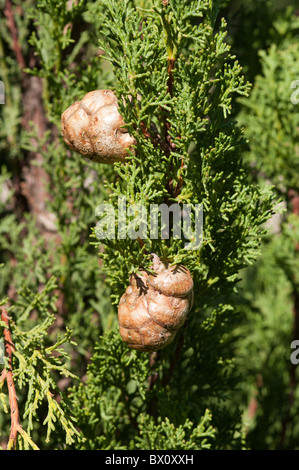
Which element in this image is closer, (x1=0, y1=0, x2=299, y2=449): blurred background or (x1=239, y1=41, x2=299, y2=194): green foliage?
(x1=0, y1=0, x2=299, y2=449): blurred background

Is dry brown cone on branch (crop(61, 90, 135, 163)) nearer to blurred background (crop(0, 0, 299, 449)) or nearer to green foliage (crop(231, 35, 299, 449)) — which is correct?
blurred background (crop(0, 0, 299, 449))

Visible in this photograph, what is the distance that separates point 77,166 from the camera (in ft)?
6.56


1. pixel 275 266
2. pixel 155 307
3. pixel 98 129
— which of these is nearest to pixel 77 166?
pixel 98 129

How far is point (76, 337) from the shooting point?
6.79 feet

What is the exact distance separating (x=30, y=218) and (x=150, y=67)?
1255mm

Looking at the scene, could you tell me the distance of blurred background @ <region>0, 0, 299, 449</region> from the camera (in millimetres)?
1957

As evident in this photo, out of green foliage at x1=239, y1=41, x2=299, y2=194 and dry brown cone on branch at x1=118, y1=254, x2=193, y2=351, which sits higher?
green foliage at x1=239, y1=41, x2=299, y2=194

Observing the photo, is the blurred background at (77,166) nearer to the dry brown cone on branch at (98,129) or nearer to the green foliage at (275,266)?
the green foliage at (275,266)

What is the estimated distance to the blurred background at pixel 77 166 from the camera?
1.96 m

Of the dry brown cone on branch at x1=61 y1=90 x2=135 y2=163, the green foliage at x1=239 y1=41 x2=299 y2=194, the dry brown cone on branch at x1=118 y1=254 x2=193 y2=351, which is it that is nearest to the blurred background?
the green foliage at x1=239 y1=41 x2=299 y2=194

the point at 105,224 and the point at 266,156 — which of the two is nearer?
the point at 105,224

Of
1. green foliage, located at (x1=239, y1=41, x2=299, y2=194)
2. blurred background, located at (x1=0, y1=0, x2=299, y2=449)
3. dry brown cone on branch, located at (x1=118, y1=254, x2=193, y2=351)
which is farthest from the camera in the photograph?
green foliage, located at (x1=239, y1=41, x2=299, y2=194)
